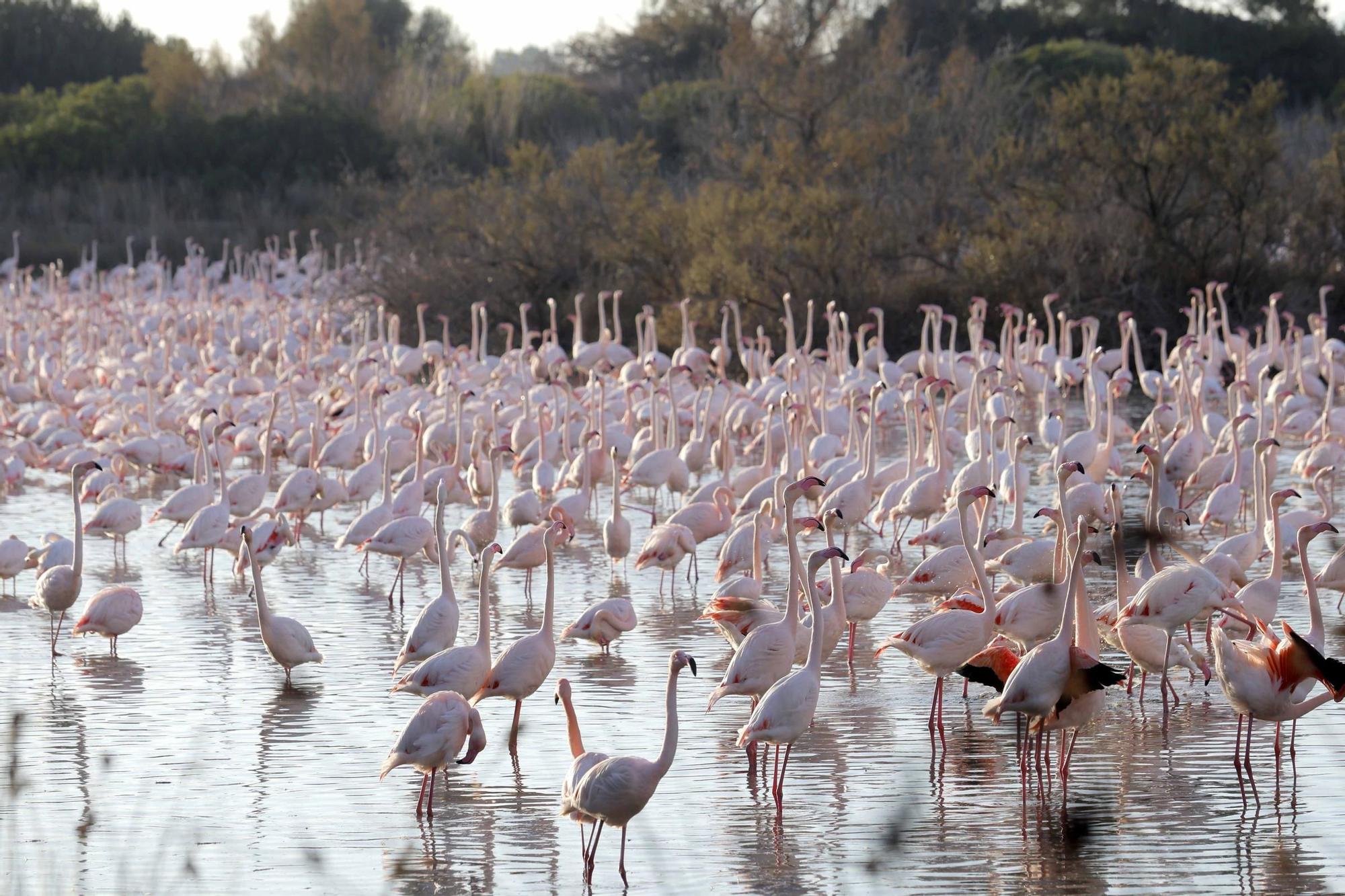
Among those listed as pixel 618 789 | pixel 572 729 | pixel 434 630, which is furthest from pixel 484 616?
pixel 618 789

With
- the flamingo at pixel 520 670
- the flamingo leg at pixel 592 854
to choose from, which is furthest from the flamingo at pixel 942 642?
the flamingo leg at pixel 592 854

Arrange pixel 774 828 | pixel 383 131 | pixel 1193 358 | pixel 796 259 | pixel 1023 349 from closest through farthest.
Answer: pixel 774 828
pixel 1193 358
pixel 1023 349
pixel 796 259
pixel 383 131

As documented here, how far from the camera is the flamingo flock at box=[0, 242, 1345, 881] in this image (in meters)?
6.71

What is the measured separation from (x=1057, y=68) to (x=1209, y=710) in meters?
35.9

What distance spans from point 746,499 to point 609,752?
15.5 ft

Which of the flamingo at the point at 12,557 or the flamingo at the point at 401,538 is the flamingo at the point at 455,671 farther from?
the flamingo at the point at 12,557

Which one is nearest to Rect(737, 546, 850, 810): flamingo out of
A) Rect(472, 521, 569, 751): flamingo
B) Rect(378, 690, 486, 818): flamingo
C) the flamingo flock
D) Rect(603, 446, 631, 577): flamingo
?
the flamingo flock

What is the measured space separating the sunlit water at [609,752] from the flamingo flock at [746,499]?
5.7 inches

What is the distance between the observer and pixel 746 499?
11586mm

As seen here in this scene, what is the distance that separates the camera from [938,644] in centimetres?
713

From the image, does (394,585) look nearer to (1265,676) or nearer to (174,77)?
(1265,676)

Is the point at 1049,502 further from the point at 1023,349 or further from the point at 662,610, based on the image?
the point at 1023,349

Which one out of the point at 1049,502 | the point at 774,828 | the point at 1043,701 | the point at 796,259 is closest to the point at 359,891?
the point at 774,828

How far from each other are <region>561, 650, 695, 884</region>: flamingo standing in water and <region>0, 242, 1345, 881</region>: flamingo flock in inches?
0.4
